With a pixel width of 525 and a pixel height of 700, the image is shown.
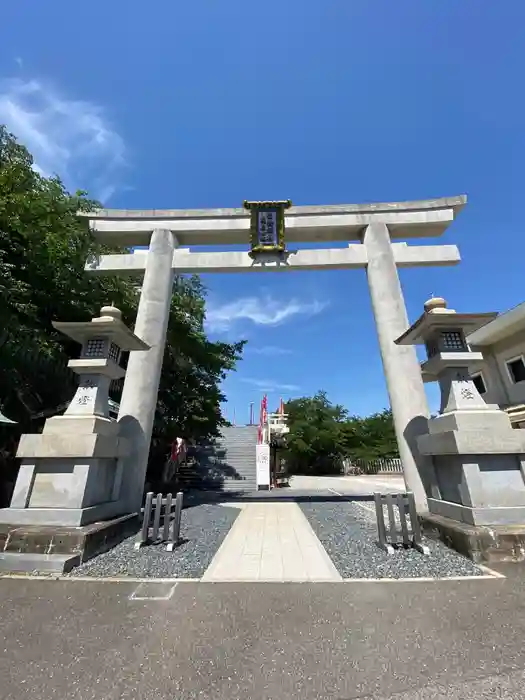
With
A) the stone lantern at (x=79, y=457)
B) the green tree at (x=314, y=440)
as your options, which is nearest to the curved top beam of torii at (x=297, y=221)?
the stone lantern at (x=79, y=457)

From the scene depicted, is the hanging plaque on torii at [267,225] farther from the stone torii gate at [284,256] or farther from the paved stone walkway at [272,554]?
the paved stone walkway at [272,554]

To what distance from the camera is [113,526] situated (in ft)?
16.4

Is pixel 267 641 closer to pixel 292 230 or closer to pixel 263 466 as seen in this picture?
pixel 292 230

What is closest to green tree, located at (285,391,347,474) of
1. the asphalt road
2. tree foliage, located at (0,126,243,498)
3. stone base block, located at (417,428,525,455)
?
tree foliage, located at (0,126,243,498)

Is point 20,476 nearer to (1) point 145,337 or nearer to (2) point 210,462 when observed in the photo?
(1) point 145,337

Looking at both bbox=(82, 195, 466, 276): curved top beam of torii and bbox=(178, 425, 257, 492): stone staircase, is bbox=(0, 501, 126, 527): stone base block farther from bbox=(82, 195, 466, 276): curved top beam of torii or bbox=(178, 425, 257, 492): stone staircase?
bbox=(178, 425, 257, 492): stone staircase

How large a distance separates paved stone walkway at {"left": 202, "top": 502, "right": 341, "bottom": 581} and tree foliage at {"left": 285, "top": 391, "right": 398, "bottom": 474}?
765 inches

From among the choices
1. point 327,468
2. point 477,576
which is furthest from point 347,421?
point 477,576

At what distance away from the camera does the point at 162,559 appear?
4355mm

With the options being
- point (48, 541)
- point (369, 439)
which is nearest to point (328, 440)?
point (369, 439)

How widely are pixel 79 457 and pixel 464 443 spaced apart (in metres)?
5.79

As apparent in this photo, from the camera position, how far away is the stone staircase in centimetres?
1523

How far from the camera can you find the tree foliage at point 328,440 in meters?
26.2

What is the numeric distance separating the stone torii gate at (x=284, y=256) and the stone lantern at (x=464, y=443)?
141 cm
